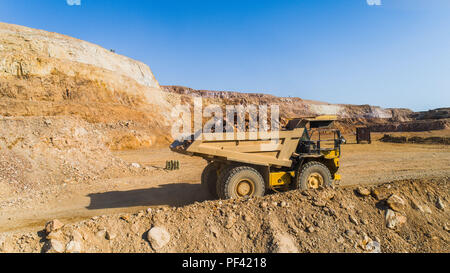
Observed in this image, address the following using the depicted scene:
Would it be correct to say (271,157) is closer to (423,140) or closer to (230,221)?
(230,221)

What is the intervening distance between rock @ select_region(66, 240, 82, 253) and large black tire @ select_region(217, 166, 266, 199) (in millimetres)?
3100

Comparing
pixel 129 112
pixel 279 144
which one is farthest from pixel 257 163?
pixel 129 112

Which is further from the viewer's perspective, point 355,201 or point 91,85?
point 91,85

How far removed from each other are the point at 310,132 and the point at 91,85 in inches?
1119

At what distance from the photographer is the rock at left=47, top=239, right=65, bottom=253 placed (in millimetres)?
4403

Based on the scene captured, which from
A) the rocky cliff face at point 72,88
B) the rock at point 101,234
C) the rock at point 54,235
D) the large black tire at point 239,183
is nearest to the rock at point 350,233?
the large black tire at point 239,183

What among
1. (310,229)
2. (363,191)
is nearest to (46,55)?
(310,229)

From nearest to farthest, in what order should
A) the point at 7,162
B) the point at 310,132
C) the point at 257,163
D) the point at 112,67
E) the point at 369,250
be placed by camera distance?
the point at 369,250 < the point at 257,163 < the point at 310,132 < the point at 7,162 < the point at 112,67

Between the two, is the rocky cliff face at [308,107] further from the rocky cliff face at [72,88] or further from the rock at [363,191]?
the rock at [363,191]

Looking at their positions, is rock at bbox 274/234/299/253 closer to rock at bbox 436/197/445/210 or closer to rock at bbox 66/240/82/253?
rock at bbox 66/240/82/253

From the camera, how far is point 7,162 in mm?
10242

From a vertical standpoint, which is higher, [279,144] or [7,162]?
[279,144]
